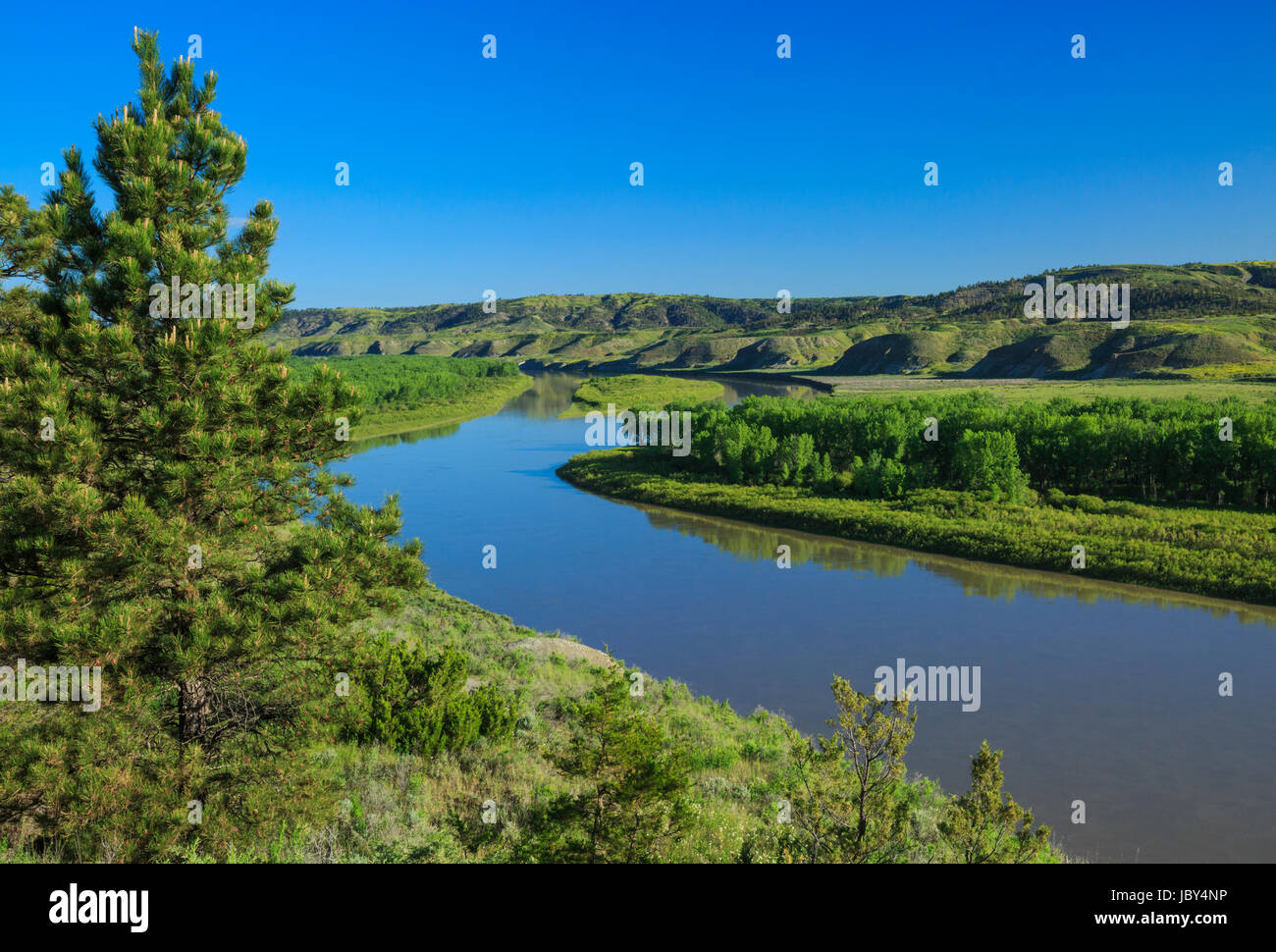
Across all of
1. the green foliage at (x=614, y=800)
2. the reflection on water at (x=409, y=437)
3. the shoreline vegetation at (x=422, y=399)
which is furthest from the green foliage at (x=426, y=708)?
the shoreline vegetation at (x=422, y=399)

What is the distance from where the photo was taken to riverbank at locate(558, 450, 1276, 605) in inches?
1517

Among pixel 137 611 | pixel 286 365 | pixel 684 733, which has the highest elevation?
pixel 286 365

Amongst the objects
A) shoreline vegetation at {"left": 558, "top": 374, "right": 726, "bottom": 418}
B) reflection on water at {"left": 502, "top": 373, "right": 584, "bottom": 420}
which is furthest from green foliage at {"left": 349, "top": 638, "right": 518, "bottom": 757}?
reflection on water at {"left": 502, "top": 373, "right": 584, "bottom": 420}

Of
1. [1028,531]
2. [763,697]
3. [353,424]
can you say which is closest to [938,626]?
[763,697]

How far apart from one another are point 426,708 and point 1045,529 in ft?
130

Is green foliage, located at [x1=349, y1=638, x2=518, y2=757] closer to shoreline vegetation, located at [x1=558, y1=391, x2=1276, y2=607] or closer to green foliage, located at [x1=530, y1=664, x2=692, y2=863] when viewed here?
green foliage, located at [x1=530, y1=664, x2=692, y2=863]

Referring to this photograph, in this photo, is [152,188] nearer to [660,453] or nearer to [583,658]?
[583,658]

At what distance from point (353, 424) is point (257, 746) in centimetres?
486

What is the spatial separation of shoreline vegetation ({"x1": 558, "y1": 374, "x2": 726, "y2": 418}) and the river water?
66252mm

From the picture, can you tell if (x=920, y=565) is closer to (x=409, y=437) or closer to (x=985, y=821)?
(x=985, y=821)

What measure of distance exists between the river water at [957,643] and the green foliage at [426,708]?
28.5 ft

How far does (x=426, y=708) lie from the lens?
53.1 ft
